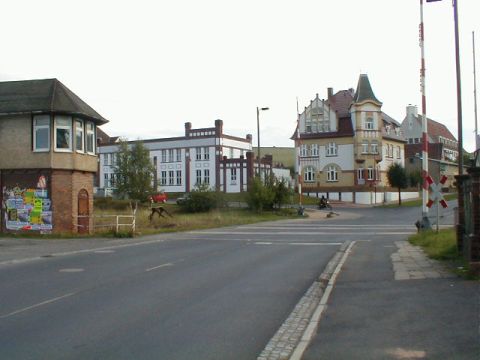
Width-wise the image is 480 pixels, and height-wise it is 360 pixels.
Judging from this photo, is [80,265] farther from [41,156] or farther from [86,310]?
[41,156]

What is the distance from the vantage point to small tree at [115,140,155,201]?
64000 mm

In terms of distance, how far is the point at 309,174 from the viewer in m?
81.0

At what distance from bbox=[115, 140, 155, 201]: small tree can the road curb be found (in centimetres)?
5273

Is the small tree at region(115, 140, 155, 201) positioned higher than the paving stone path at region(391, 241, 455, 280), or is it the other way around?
the small tree at region(115, 140, 155, 201)

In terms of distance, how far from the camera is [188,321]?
848 centimetres

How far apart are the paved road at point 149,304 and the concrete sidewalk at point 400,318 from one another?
2.76 feet

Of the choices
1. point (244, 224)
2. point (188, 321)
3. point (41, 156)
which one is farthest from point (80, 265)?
point (244, 224)

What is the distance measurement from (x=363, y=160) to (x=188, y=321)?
7006 centimetres

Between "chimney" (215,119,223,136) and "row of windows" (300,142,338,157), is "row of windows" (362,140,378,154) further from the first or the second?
"chimney" (215,119,223,136)

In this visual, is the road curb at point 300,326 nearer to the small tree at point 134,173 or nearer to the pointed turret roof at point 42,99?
the pointed turret roof at point 42,99

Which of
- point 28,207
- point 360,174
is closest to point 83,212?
point 28,207

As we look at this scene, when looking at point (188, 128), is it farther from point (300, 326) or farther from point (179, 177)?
point (300, 326)

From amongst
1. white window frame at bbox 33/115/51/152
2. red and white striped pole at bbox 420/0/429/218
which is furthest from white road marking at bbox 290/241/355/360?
white window frame at bbox 33/115/51/152

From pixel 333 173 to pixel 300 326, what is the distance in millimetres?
71924
